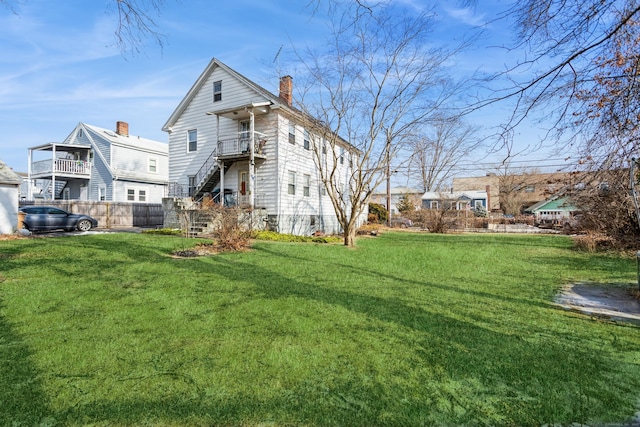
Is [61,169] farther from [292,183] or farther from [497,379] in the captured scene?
[497,379]

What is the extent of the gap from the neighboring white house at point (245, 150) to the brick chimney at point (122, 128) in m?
11.5

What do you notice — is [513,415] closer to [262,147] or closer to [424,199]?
[262,147]

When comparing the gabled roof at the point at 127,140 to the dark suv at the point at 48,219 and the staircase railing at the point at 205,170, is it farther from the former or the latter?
the dark suv at the point at 48,219

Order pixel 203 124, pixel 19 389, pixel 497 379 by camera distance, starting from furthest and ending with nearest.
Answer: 1. pixel 203 124
2. pixel 497 379
3. pixel 19 389

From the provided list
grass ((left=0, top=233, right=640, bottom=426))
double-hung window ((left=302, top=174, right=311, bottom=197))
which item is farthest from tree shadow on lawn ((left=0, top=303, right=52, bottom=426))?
double-hung window ((left=302, top=174, right=311, bottom=197))

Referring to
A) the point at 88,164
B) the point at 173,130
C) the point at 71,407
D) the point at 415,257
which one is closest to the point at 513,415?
the point at 71,407

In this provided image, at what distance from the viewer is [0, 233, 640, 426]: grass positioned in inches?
103

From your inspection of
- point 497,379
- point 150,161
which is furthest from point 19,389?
point 150,161

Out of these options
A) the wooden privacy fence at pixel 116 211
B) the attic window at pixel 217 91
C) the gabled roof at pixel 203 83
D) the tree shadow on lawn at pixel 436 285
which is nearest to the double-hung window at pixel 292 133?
the gabled roof at pixel 203 83

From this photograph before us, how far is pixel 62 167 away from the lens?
25.5m

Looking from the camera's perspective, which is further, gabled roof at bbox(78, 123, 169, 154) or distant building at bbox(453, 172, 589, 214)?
distant building at bbox(453, 172, 589, 214)

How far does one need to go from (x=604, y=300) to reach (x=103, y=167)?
3105cm

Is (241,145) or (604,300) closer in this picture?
(604,300)

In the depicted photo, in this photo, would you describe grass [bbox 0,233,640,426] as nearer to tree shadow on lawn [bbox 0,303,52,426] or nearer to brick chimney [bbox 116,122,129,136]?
tree shadow on lawn [bbox 0,303,52,426]
